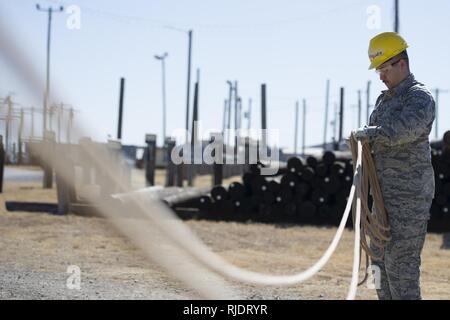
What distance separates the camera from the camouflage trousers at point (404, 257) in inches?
152

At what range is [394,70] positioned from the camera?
4.02 metres

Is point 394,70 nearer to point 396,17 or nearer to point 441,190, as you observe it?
point 441,190

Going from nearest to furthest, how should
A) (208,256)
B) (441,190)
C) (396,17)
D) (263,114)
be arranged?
(208,256) → (441,190) → (396,17) → (263,114)

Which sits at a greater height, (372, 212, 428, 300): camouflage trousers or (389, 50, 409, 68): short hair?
(389, 50, 409, 68): short hair

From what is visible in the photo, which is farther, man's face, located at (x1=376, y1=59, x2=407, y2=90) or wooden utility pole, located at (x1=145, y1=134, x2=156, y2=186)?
wooden utility pole, located at (x1=145, y1=134, x2=156, y2=186)

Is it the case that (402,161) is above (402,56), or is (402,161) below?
below

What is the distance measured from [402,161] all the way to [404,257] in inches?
23.7

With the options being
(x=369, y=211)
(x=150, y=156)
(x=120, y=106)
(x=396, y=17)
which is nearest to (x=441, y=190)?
(x=396, y=17)

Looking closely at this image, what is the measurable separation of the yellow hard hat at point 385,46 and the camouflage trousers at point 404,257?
100cm

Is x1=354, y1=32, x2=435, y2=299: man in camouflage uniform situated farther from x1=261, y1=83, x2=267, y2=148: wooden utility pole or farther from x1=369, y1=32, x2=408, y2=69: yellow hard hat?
x1=261, y1=83, x2=267, y2=148: wooden utility pole

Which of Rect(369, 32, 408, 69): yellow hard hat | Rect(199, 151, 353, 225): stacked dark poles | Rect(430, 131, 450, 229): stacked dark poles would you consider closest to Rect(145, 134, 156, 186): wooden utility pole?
Rect(199, 151, 353, 225): stacked dark poles

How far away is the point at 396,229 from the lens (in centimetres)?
395

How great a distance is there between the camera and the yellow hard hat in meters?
3.93
